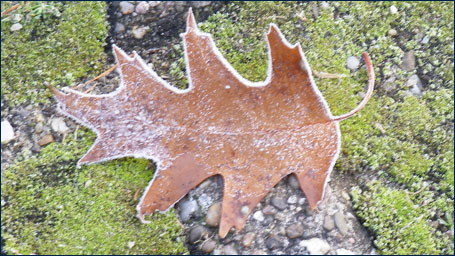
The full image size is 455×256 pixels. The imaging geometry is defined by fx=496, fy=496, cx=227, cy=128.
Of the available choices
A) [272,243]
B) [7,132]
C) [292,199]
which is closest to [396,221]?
[292,199]

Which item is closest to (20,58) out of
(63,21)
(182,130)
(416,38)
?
(63,21)

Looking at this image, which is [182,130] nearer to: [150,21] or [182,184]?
[182,184]

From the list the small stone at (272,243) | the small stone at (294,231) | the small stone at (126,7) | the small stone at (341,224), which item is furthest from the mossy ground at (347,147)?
the small stone at (272,243)

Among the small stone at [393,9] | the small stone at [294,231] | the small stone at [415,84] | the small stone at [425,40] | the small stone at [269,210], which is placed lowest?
the small stone at [294,231]

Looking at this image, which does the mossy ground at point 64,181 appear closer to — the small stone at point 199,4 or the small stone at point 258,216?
the small stone at point 258,216

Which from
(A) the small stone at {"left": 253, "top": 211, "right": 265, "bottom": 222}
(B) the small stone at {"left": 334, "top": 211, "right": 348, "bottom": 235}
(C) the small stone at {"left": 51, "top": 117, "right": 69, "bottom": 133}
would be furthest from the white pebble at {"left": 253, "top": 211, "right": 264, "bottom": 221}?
(C) the small stone at {"left": 51, "top": 117, "right": 69, "bottom": 133}
